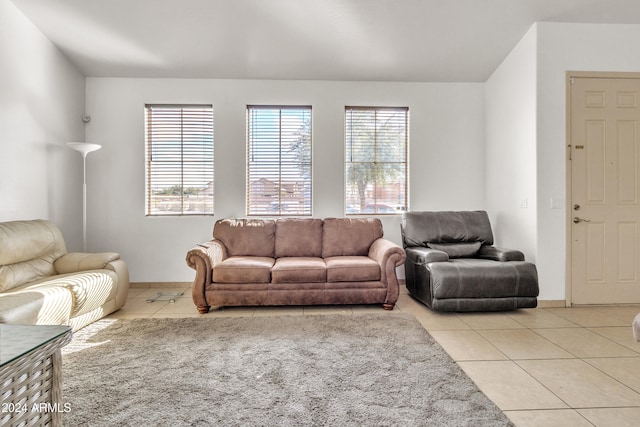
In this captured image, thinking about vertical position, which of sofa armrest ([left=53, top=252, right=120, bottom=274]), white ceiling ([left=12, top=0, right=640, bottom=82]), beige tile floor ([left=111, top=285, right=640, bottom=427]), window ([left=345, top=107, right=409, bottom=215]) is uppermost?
white ceiling ([left=12, top=0, right=640, bottom=82])

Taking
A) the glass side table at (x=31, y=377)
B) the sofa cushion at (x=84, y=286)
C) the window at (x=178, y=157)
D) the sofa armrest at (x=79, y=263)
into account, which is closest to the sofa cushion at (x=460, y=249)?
the window at (x=178, y=157)

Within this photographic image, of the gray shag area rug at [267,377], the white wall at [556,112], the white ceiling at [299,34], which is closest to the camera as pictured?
the gray shag area rug at [267,377]

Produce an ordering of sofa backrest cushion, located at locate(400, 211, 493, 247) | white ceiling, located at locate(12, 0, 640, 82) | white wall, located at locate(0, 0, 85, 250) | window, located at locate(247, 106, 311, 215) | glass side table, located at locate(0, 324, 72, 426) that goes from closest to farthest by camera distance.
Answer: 1. glass side table, located at locate(0, 324, 72, 426)
2. white wall, located at locate(0, 0, 85, 250)
3. white ceiling, located at locate(12, 0, 640, 82)
4. sofa backrest cushion, located at locate(400, 211, 493, 247)
5. window, located at locate(247, 106, 311, 215)

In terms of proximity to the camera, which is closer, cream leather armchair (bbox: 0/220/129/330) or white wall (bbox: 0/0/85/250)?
cream leather armchair (bbox: 0/220/129/330)

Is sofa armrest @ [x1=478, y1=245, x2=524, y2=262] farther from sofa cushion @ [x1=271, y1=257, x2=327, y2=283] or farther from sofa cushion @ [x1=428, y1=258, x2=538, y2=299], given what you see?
sofa cushion @ [x1=271, y1=257, x2=327, y2=283]

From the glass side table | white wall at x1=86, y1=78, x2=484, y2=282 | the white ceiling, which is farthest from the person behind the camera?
white wall at x1=86, y1=78, x2=484, y2=282

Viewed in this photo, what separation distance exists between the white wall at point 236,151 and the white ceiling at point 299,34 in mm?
200

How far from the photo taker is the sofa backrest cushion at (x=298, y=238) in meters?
4.14

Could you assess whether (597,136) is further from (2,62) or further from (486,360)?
(2,62)

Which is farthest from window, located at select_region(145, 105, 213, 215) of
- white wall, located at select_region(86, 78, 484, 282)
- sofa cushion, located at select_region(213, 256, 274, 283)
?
sofa cushion, located at select_region(213, 256, 274, 283)

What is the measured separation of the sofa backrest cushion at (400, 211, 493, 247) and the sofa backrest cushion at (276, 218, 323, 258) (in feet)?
3.58

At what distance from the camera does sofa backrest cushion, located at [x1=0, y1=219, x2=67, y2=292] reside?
2885 mm

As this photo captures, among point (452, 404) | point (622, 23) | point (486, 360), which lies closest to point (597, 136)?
point (622, 23)

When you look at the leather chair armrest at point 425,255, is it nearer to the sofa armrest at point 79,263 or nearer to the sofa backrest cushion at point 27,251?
the sofa armrest at point 79,263
